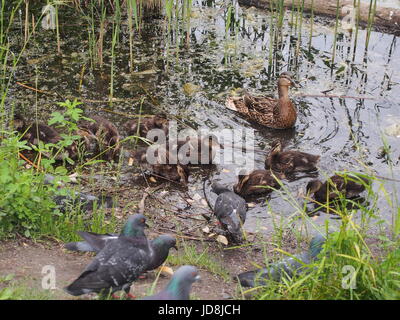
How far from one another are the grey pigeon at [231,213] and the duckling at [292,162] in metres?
0.90

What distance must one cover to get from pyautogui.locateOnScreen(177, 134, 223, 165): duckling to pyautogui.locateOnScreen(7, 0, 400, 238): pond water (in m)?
0.14

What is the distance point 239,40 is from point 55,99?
2.63 metres

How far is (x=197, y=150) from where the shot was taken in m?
5.34

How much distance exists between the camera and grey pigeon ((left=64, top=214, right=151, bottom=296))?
3016 mm

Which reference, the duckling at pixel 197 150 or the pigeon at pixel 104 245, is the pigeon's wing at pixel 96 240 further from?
the duckling at pixel 197 150

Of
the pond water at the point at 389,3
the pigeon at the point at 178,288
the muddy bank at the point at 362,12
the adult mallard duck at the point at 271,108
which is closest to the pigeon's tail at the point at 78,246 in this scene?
the pigeon at the point at 178,288

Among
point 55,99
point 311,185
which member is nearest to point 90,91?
point 55,99

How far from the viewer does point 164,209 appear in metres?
4.74

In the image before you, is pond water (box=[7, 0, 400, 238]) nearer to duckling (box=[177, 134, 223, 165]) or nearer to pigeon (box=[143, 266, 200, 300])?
duckling (box=[177, 134, 223, 165])

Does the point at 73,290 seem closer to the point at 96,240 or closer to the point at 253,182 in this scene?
the point at 96,240

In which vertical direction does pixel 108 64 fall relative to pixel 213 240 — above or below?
above

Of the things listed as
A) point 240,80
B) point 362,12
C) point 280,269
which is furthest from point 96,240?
point 362,12

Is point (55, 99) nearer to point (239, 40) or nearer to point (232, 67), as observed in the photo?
point (232, 67)

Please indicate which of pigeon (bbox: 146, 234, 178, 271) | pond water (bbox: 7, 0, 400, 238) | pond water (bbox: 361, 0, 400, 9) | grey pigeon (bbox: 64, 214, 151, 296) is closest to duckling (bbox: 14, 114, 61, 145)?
pond water (bbox: 7, 0, 400, 238)
